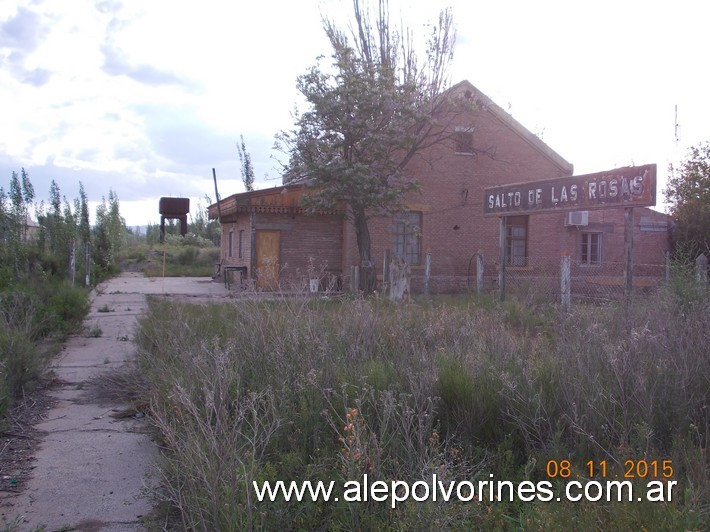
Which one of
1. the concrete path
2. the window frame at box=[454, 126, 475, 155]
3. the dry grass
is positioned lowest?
the concrete path

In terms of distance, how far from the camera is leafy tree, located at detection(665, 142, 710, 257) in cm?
2523

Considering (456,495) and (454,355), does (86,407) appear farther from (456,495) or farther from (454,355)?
(456,495)

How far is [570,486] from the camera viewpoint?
3990 millimetres

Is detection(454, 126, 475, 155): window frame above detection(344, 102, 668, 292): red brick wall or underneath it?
above

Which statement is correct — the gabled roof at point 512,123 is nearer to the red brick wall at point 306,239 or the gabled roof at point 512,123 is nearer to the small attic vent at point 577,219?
the small attic vent at point 577,219

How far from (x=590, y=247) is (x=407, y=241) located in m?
7.07

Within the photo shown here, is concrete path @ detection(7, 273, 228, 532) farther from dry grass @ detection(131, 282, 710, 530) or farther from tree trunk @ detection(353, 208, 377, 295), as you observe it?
tree trunk @ detection(353, 208, 377, 295)

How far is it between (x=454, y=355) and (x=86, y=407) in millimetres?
4171

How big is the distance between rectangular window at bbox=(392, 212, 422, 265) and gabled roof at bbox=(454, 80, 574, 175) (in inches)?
170

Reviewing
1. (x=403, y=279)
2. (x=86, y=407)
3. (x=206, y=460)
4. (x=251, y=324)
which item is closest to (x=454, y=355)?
(x=251, y=324)

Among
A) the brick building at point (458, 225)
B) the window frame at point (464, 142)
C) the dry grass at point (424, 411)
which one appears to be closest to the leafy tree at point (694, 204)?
the brick building at point (458, 225)

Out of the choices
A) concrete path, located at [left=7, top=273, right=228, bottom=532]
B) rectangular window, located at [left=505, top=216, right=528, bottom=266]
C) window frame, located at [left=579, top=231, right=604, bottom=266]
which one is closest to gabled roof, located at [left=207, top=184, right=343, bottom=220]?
rectangular window, located at [left=505, top=216, right=528, bottom=266]

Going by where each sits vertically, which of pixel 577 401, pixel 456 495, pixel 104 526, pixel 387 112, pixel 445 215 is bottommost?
pixel 104 526

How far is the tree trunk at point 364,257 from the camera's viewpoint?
2038 centimetres
